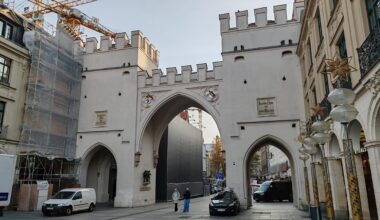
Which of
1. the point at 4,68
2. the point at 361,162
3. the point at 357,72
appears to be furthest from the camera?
the point at 4,68

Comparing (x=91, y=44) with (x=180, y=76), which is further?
(x=91, y=44)

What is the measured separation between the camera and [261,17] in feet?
71.9

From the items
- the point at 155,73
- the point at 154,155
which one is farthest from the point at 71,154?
the point at 155,73

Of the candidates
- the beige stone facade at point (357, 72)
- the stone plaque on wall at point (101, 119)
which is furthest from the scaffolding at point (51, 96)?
the beige stone facade at point (357, 72)

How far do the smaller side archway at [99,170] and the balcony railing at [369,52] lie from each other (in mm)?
19217

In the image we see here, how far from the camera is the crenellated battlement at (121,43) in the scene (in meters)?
24.4

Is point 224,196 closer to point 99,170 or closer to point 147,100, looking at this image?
point 147,100

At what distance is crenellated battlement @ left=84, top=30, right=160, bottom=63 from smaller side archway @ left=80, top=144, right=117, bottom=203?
304 inches

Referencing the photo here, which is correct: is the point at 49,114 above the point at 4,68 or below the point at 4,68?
below

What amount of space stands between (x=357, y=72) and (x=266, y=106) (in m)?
11.7

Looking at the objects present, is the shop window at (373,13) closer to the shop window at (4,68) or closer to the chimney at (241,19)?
the chimney at (241,19)

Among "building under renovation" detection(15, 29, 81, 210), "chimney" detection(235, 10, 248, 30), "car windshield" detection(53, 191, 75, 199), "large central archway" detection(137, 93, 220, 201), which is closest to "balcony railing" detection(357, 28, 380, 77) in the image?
"large central archway" detection(137, 93, 220, 201)

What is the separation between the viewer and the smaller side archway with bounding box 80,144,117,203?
23.8 meters

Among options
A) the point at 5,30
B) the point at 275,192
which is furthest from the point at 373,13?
the point at 275,192
